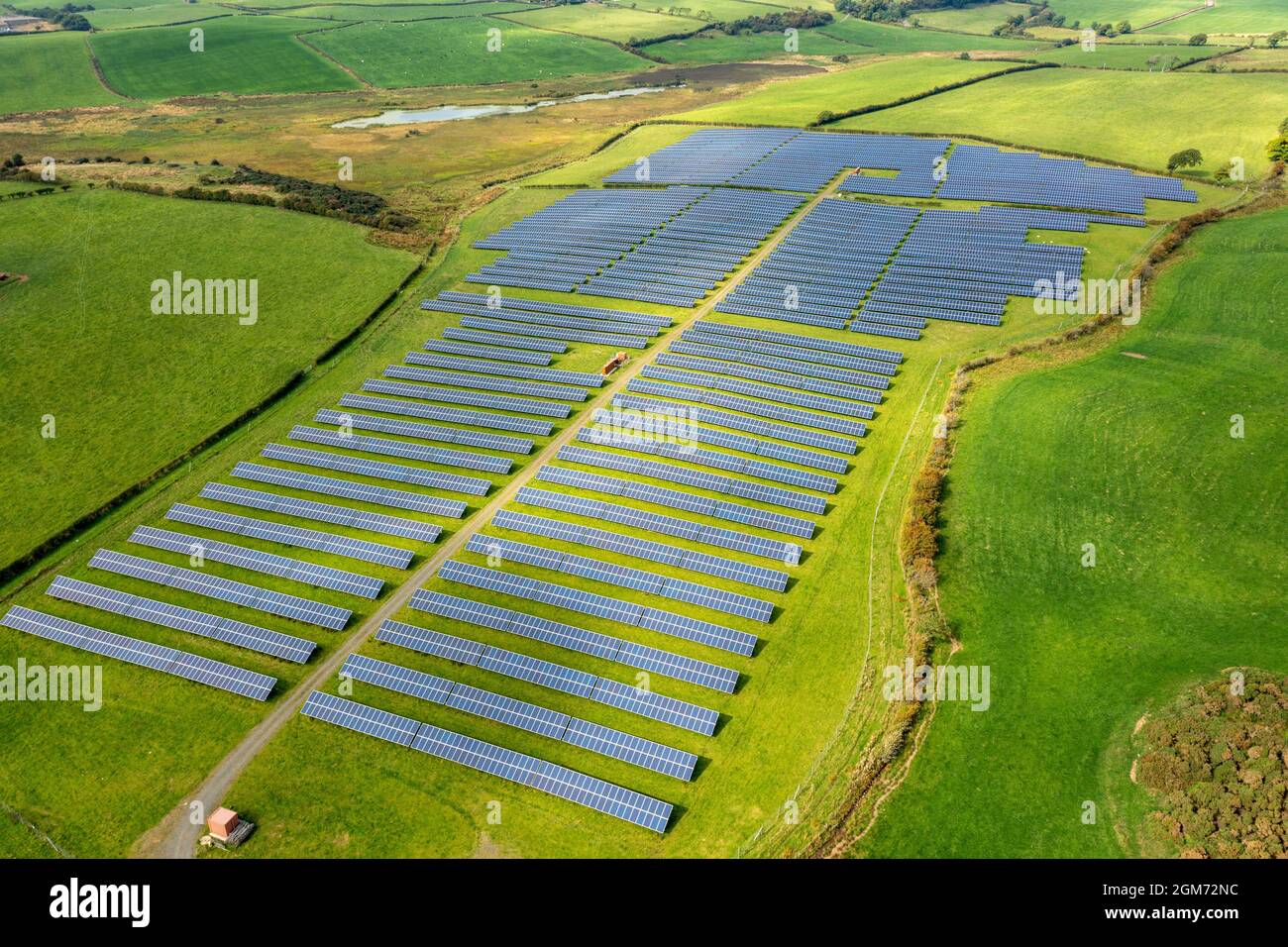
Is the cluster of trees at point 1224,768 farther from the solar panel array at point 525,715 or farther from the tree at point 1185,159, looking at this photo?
the tree at point 1185,159

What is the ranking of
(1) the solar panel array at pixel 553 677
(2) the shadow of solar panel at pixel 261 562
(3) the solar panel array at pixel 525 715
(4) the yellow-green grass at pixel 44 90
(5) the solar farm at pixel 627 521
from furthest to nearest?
1. (4) the yellow-green grass at pixel 44 90
2. (2) the shadow of solar panel at pixel 261 562
3. (1) the solar panel array at pixel 553 677
4. (3) the solar panel array at pixel 525 715
5. (5) the solar farm at pixel 627 521

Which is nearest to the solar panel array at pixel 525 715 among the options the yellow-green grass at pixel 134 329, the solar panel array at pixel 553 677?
the solar panel array at pixel 553 677

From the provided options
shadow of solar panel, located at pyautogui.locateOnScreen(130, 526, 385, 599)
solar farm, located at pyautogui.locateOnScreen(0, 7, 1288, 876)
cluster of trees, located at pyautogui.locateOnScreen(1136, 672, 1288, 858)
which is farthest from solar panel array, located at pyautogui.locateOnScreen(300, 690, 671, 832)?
cluster of trees, located at pyautogui.locateOnScreen(1136, 672, 1288, 858)

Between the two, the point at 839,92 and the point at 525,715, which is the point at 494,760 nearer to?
the point at 525,715

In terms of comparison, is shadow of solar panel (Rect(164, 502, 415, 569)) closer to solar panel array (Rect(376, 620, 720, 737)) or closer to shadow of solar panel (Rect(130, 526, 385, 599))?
shadow of solar panel (Rect(130, 526, 385, 599))

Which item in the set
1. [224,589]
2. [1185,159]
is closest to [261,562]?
[224,589]

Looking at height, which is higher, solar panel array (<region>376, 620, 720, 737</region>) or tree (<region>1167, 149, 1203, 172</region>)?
tree (<region>1167, 149, 1203, 172</region>)

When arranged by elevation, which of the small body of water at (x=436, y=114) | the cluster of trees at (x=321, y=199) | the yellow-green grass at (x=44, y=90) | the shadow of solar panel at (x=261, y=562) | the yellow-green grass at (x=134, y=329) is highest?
the yellow-green grass at (x=44, y=90)
